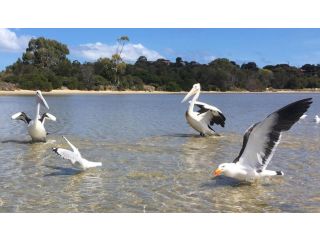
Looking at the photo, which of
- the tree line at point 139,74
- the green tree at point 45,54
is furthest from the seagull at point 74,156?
the green tree at point 45,54

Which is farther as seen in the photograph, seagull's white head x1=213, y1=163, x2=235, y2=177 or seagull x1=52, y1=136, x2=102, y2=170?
seagull x1=52, y1=136, x2=102, y2=170

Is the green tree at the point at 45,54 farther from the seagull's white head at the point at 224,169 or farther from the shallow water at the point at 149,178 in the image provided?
the seagull's white head at the point at 224,169

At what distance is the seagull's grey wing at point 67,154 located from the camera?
6613mm

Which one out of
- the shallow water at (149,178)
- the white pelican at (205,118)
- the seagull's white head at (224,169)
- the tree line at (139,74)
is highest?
the tree line at (139,74)

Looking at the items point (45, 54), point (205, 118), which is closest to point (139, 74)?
point (45, 54)

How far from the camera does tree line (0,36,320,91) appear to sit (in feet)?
145

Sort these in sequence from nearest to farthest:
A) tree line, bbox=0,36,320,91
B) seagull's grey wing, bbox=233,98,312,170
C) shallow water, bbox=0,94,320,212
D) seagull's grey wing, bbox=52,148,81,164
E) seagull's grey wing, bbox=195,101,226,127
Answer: shallow water, bbox=0,94,320,212 → seagull's grey wing, bbox=233,98,312,170 → seagull's grey wing, bbox=52,148,81,164 → seagull's grey wing, bbox=195,101,226,127 → tree line, bbox=0,36,320,91

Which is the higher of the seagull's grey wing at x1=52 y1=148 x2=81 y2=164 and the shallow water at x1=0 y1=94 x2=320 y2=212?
the seagull's grey wing at x1=52 y1=148 x2=81 y2=164

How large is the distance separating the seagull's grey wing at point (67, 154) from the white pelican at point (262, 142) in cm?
194

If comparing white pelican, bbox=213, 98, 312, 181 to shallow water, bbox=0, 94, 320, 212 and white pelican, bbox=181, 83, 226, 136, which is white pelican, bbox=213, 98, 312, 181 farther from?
white pelican, bbox=181, 83, 226, 136

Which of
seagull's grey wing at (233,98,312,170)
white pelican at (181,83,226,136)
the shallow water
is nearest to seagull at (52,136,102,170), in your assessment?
the shallow water

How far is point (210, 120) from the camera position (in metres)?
11.2
